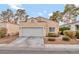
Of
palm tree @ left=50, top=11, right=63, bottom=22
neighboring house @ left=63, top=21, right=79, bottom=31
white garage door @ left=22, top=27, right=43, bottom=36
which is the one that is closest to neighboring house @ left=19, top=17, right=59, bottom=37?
white garage door @ left=22, top=27, right=43, bottom=36

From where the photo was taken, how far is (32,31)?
851 cm

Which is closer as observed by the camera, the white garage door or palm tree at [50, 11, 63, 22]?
palm tree at [50, 11, 63, 22]

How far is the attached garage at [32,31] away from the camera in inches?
333

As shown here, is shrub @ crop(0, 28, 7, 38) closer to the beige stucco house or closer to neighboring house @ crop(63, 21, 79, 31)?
the beige stucco house

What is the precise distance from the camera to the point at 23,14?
8344mm

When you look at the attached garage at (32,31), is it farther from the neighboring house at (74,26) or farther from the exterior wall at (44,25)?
the neighboring house at (74,26)

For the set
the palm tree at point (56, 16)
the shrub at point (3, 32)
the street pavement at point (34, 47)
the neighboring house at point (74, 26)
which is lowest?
the street pavement at point (34, 47)

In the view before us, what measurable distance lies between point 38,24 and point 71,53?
5.29 ft

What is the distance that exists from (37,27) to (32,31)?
239mm

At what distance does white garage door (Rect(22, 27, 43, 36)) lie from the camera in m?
8.48

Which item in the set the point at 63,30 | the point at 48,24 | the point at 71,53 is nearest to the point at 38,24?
the point at 48,24

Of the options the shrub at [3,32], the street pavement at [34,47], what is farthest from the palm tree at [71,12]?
the shrub at [3,32]

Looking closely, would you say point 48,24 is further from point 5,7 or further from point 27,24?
point 5,7

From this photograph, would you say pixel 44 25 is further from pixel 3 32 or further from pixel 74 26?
pixel 3 32
